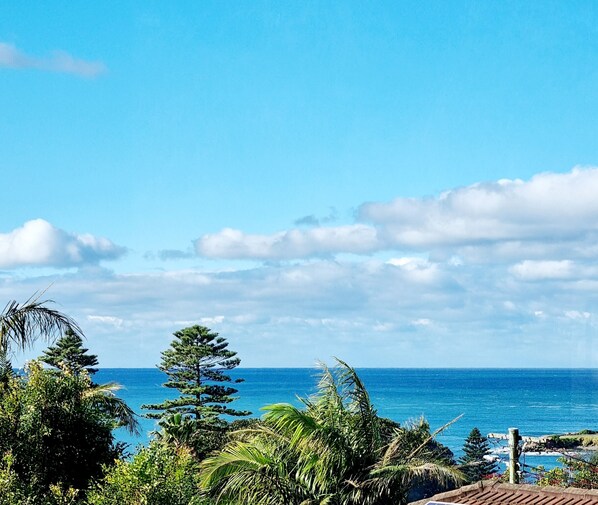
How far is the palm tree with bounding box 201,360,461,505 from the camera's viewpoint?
1254 centimetres

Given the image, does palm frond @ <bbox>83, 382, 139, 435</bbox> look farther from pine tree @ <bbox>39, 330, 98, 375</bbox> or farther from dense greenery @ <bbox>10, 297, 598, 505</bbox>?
pine tree @ <bbox>39, 330, 98, 375</bbox>

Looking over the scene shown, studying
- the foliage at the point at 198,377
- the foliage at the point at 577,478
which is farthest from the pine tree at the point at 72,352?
the foliage at the point at 577,478

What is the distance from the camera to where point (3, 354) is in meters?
12.4

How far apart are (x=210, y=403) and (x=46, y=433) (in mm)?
26352

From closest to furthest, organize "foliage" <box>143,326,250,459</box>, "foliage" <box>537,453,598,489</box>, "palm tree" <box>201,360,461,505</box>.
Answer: "palm tree" <box>201,360,461,505</box>, "foliage" <box>537,453,598,489</box>, "foliage" <box>143,326,250,459</box>

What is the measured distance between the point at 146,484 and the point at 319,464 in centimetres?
253

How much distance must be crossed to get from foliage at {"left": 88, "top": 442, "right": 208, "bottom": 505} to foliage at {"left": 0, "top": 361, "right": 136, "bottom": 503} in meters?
0.77

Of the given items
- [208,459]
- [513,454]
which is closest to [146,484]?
[208,459]

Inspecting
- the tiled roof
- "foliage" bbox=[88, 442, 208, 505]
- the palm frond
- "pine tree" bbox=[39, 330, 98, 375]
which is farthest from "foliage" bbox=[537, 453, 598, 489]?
"pine tree" bbox=[39, 330, 98, 375]

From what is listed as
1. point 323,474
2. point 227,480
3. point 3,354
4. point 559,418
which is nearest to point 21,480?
point 3,354

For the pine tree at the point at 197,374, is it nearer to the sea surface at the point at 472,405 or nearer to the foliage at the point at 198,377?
the foliage at the point at 198,377

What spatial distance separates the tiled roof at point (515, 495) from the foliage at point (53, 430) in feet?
15.1

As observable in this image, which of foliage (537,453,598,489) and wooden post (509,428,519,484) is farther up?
wooden post (509,428,519,484)

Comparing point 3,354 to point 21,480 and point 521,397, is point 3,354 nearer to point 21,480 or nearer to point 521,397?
point 21,480
